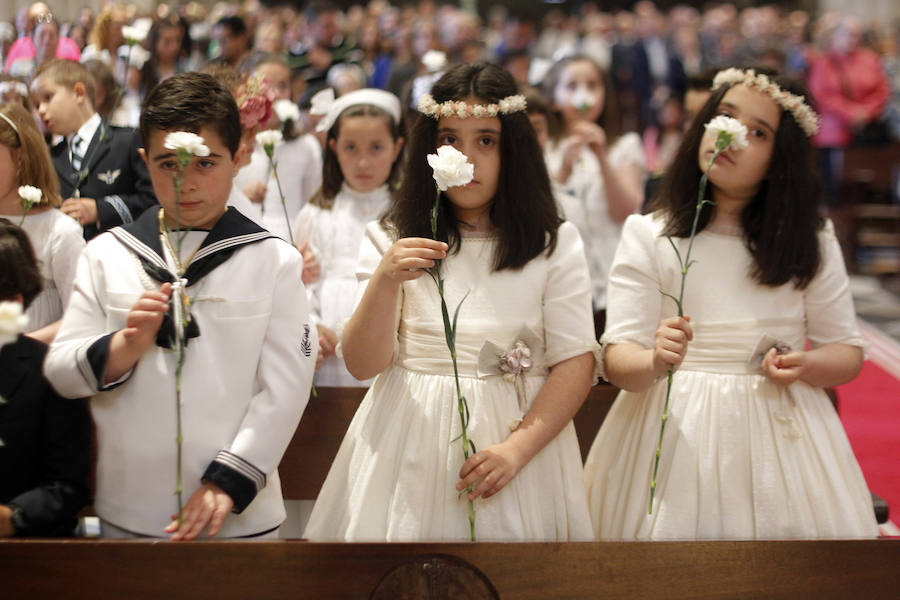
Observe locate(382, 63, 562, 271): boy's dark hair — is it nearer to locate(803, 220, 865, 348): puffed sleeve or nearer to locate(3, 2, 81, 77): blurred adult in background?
locate(803, 220, 865, 348): puffed sleeve

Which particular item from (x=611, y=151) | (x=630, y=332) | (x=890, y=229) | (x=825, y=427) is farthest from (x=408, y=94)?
(x=890, y=229)

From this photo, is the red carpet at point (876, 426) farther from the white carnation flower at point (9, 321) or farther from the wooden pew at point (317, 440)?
the white carnation flower at point (9, 321)

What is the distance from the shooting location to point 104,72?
3186 mm

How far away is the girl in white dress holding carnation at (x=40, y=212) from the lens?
2.34m

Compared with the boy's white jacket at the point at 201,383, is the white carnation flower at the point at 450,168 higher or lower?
higher

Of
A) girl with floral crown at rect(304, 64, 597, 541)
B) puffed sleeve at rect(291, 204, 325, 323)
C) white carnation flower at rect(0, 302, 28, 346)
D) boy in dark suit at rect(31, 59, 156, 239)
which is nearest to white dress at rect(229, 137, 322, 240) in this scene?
puffed sleeve at rect(291, 204, 325, 323)

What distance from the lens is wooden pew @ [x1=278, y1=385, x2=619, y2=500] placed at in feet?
8.62

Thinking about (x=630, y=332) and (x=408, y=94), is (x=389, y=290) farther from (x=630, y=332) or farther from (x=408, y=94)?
(x=408, y=94)

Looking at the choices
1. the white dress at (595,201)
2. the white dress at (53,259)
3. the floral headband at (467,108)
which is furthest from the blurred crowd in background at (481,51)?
the floral headband at (467,108)

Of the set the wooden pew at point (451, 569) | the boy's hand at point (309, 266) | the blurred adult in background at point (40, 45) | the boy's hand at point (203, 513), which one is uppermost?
the blurred adult in background at point (40, 45)

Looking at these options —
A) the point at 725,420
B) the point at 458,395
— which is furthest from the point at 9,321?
the point at 725,420

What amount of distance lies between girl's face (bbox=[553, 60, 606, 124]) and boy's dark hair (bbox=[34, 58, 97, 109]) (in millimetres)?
2255

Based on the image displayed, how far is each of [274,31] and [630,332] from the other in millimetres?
5315

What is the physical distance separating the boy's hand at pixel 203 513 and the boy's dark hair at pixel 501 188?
2.32ft
